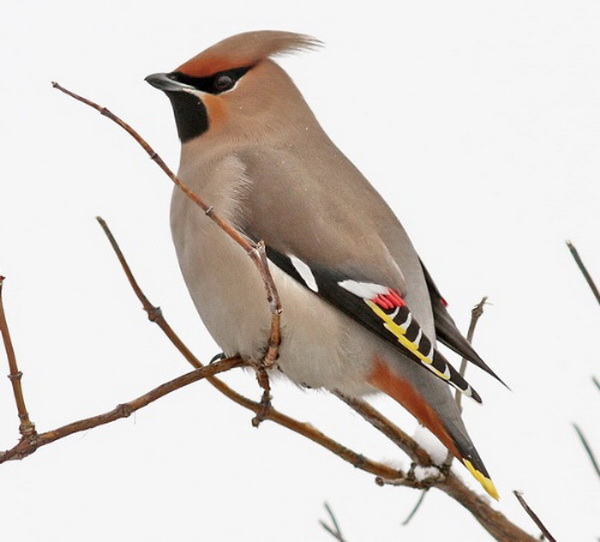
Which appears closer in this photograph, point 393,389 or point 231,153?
point 393,389

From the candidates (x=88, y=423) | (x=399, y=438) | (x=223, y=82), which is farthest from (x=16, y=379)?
(x=223, y=82)

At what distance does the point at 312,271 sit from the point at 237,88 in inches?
28.4

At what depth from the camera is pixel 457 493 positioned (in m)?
2.50

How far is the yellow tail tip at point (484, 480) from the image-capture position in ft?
8.00

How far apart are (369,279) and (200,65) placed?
780 millimetres

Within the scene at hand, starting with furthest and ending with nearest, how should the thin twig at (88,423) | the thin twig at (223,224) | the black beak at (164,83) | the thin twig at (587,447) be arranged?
the black beak at (164,83), the thin twig at (88,423), the thin twig at (223,224), the thin twig at (587,447)

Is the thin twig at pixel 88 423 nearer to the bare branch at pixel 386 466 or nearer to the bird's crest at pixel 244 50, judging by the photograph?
the bare branch at pixel 386 466

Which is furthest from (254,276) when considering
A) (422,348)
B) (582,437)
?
(582,437)

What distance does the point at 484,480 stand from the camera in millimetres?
2486

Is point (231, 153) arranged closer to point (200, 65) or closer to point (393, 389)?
point (200, 65)

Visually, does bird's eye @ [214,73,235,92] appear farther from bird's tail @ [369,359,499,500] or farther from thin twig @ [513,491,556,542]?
thin twig @ [513,491,556,542]

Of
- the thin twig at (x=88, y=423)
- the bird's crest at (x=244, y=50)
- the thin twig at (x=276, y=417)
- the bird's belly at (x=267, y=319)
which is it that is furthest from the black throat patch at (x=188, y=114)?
the thin twig at (x=88, y=423)

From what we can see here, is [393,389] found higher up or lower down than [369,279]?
lower down

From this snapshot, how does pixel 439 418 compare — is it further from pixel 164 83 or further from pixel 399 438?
pixel 164 83
